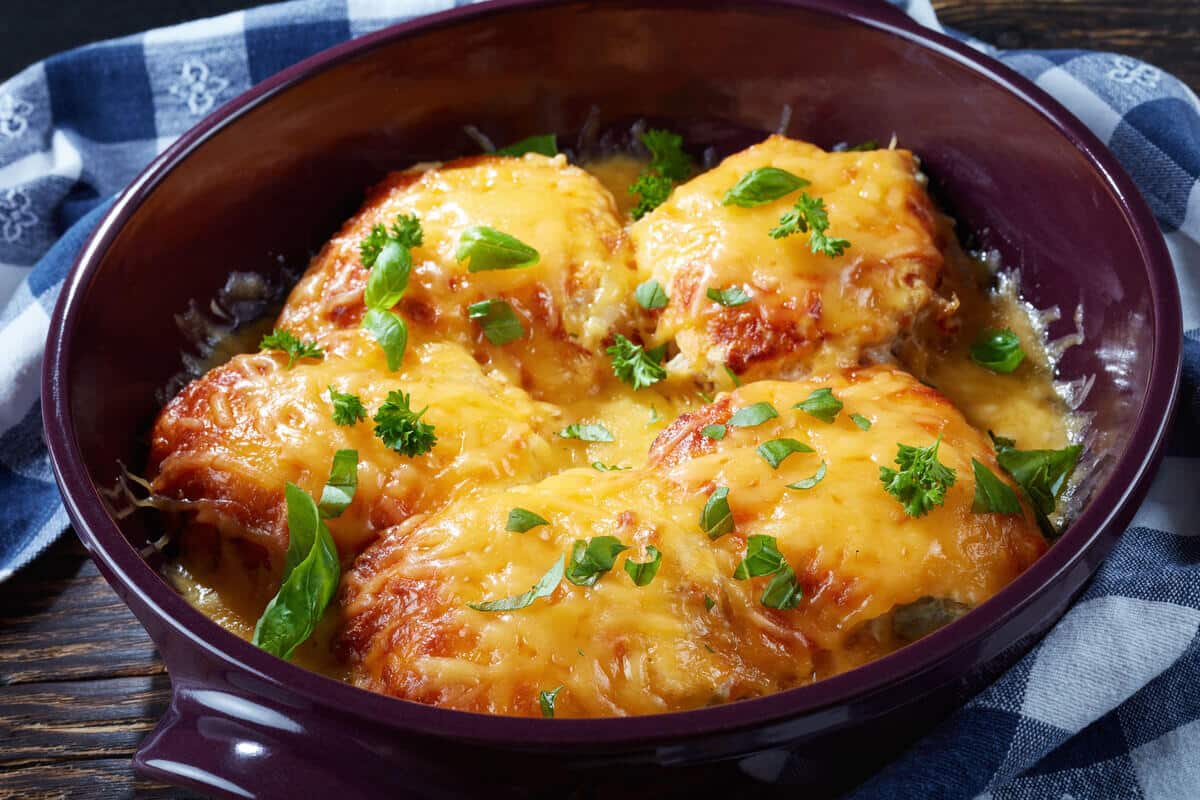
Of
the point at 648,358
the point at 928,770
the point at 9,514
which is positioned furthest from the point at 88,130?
the point at 928,770

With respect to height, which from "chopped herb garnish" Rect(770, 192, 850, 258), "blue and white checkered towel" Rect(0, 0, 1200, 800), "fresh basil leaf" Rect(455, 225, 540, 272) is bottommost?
"blue and white checkered towel" Rect(0, 0, 1200, 800)

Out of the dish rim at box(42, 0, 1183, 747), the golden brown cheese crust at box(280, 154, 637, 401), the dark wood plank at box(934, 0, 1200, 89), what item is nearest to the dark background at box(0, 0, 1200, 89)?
the dark wood plank at box(934, 0, 1200, 89)

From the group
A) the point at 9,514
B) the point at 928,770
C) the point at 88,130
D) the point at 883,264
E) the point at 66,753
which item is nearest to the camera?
the point at 928,770

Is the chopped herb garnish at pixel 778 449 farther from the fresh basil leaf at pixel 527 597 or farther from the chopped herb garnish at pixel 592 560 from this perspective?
the fresh basil leaf at pixel 527 597

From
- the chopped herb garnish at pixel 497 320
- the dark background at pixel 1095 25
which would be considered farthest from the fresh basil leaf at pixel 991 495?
the dark background at pixel 1095 25

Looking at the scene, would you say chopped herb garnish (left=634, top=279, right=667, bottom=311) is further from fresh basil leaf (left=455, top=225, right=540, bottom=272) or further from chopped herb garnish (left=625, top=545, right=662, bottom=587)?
chopped herb garnish (left=625, top=545, right=662, bottom=587)

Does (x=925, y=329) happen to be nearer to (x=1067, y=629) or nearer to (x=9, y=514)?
(x=1067, y=629)

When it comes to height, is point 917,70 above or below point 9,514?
above
